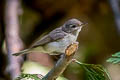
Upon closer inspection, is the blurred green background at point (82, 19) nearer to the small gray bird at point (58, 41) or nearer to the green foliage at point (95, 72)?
the small gray bird at point (58, 41)

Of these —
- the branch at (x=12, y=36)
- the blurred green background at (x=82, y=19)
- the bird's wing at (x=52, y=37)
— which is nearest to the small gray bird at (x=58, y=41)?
the bird's wing at (x=52, y=37)

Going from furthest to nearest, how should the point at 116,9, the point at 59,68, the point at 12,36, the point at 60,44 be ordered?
the point at 116,9
the point at 12,36
the point at 60,44
the point at 59,68

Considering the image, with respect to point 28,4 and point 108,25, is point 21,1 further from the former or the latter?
point 108,25

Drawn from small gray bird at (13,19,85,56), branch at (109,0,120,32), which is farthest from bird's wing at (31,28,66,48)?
branch at (109,0,120,32)

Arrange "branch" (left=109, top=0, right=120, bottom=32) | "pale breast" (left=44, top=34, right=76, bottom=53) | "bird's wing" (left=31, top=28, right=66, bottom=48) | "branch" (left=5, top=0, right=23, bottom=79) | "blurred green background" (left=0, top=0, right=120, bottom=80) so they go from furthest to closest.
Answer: "blurred green background" (left=0, top=0, right=120, bottom=80), "branch" (left=109, top=0, right=120, bottom=32), "branch" (left=5, top=0, right=23, bottom=79), "bird's wing" (left=31, top=28, right=66, bottom=48), "pale breast" (left=44, top=34, right=76, bottom=53)

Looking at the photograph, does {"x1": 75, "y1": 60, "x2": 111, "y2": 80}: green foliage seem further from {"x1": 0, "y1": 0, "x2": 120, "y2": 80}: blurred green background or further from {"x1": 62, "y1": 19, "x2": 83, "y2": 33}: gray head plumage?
{"x1": 0, "y1": 0, "x2": 120, "y2": 80}: blurred green background

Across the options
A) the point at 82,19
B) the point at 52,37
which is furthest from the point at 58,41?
the point at 82,19

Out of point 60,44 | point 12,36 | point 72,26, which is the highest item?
point 72,26

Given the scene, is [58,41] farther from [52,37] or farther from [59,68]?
[59,68]
